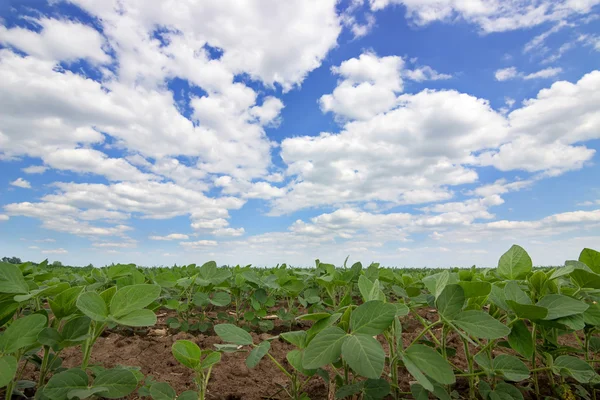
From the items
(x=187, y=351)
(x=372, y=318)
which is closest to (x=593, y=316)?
(x=372, y=318)

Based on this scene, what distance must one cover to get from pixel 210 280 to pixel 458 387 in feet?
6.20

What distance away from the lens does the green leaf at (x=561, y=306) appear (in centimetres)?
154

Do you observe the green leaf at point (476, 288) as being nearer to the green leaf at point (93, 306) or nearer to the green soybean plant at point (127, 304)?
the green soybean plant at point (127, 304)

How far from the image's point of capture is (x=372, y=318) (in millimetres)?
1329

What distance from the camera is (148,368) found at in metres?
2.57

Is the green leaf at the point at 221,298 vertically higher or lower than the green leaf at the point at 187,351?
higher

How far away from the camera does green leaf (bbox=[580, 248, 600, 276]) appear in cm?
202

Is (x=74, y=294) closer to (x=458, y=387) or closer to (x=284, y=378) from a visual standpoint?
(x=284, y=378)

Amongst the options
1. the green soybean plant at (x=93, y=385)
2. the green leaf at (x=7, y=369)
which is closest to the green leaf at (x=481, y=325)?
the green soybean plant at (x=93, y=385)

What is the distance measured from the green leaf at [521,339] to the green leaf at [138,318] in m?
1.46

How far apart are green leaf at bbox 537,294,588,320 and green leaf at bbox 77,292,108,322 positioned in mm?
1713

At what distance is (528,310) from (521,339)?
7.4 inches

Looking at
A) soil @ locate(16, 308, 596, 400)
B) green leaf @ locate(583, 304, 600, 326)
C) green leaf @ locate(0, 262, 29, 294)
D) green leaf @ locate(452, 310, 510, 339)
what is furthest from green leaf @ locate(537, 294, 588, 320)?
green leaf @ locate(0, 262, 29, 294)

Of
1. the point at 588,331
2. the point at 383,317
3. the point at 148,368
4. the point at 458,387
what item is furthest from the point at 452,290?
the point at 148,368
